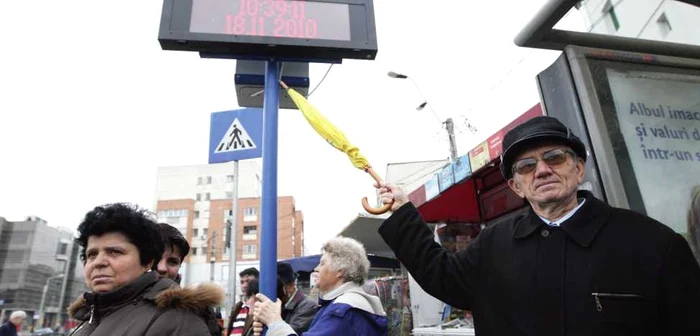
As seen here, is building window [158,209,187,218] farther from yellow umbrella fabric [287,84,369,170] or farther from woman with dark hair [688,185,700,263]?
woman with dark hair [688,185,700,263]

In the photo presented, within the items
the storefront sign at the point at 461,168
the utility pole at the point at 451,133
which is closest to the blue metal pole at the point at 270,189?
the storefront sign at the point at 461,168

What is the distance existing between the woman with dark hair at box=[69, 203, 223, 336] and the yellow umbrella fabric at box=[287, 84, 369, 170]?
938 mm

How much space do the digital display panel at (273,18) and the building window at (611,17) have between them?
41.2ft

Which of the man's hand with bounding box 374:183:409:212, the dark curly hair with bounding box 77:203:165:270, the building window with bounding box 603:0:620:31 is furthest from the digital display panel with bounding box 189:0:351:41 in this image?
the building window with bounding box 603:0:620:31

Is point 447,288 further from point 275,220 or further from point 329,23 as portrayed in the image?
point 329,23

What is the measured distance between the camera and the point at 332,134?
1988mm

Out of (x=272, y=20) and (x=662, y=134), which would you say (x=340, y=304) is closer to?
(x=272, y=20)

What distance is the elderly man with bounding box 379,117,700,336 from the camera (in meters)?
1.10

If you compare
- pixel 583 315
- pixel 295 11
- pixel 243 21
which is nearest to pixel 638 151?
pixel 583 315

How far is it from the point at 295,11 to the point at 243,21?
34 cm

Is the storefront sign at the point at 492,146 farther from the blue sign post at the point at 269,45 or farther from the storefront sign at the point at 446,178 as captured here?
the blue sign post at the point at 269,45

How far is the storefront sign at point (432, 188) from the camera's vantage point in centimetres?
535

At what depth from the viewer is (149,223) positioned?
6.82 feet

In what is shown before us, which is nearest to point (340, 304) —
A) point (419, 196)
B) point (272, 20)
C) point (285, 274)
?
point (285, 274)
